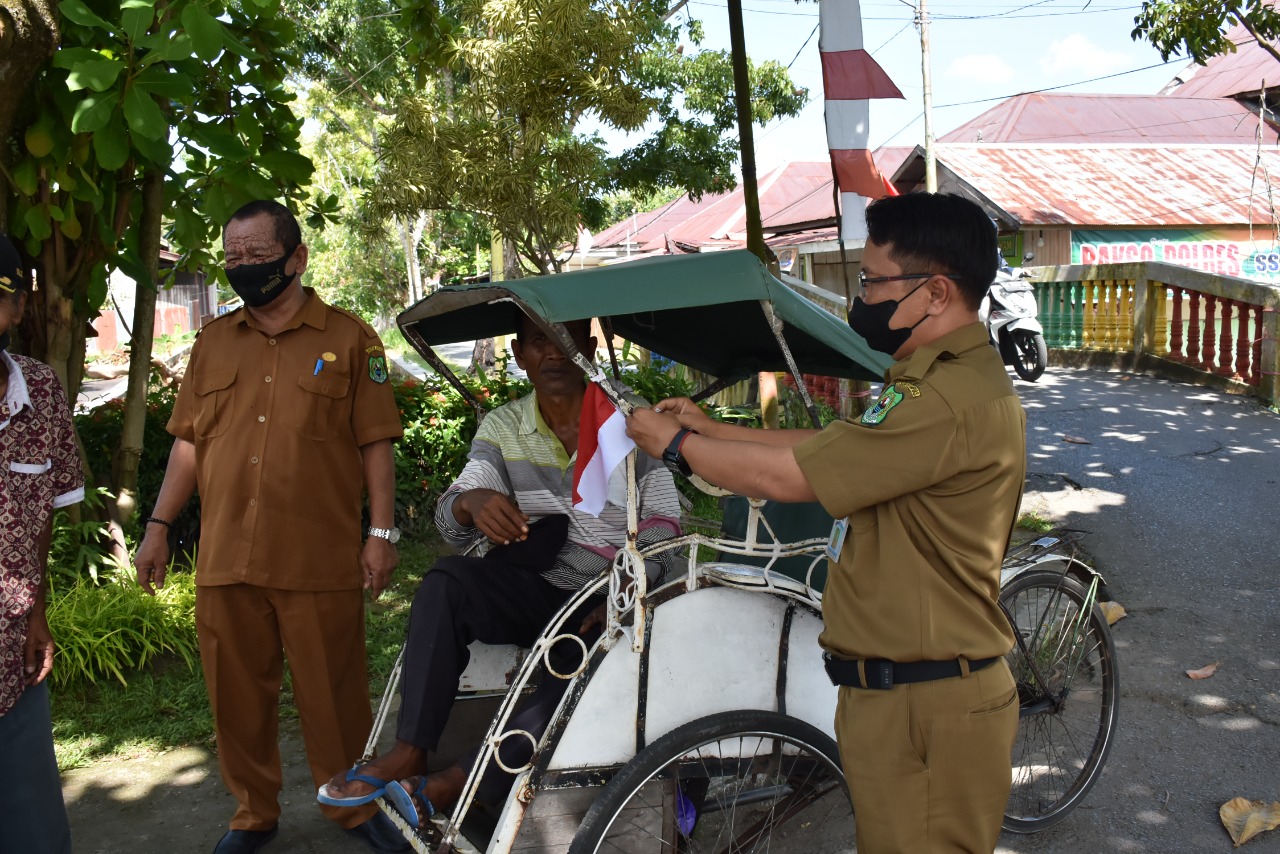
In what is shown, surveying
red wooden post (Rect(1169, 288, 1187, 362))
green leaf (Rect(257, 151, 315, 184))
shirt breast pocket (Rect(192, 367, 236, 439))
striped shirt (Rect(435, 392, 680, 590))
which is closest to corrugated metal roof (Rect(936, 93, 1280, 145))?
red wooden post (Rect(1169, 288, 1187, 362))

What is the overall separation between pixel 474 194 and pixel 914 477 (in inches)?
252

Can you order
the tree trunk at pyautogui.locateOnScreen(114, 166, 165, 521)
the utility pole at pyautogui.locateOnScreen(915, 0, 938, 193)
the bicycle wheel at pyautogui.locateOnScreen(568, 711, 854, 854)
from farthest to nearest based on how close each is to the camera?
the utility pole at pyautogui.locateOnScreen(915, 0, 938, 193) < the tree trunk at pyautogui.locateOnScreen(114, 166, 165, 521) < the bicycle wheel at pyautogui.locateOnScreen(568, 711, 854, 854)

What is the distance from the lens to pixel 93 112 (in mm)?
4152

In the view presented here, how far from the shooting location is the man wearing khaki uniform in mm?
3273

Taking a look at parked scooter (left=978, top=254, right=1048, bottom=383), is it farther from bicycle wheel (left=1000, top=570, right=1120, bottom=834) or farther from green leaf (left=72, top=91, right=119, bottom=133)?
green leaf (left=72, top=91, right=119, bottom=133)

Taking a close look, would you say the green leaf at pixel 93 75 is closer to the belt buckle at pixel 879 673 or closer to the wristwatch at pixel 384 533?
the wristwatch at pixel 384 533

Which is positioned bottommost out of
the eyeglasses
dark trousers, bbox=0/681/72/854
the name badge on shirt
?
Result: dark trousers, bbox=0/681/72/854

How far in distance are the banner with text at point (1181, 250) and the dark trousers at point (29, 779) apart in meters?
21.0

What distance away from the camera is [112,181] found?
5008 millimetres

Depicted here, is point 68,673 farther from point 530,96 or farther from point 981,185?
point 981,185

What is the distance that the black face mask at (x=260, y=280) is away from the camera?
Answer: 3191 millimetres

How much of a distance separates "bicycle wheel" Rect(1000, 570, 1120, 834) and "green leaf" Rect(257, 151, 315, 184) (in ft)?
11.8

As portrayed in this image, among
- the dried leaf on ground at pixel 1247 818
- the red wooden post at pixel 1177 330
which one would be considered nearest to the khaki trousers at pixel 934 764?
the dried leaf on ground at pixel 1247 818

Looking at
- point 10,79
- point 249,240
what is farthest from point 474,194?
point 249,240
